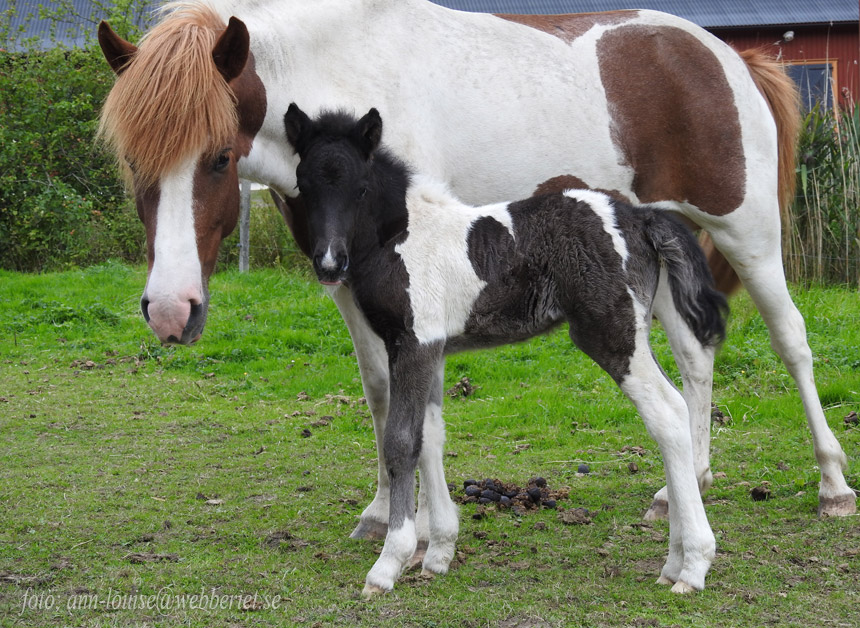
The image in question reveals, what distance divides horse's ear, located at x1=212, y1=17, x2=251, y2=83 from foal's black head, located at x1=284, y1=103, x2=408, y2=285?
0.95ft

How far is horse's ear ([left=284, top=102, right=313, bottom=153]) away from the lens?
3.46 m

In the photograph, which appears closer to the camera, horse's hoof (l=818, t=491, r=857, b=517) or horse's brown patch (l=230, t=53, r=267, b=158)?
horse's brown patch (l=230, t=53, r=267, b=158)

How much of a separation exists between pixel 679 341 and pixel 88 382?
507 cm

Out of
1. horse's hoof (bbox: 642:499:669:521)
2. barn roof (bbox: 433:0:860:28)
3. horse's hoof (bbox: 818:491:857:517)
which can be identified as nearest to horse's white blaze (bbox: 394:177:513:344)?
horse's hoof (bbox: 642:499:669:521)

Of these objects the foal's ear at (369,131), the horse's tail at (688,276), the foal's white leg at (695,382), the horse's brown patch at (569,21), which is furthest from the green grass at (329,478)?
the horse's brown patch at (569,21)

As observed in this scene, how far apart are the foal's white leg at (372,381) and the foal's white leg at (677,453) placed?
49.3 inches

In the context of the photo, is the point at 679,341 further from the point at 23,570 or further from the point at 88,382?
the point at 88,382

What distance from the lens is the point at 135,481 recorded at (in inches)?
197

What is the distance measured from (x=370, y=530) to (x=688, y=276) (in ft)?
6.12

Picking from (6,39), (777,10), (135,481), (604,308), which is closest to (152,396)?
(135,481)

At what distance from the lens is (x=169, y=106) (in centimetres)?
338

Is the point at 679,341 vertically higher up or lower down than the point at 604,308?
lower down

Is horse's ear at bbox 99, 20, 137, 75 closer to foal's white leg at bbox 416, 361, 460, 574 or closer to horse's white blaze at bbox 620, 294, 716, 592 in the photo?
foal's white leg at bbox 416, 361, 460, 574

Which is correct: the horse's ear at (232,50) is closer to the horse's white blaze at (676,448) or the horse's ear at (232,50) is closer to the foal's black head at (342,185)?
the foal's black head at (342,185)
